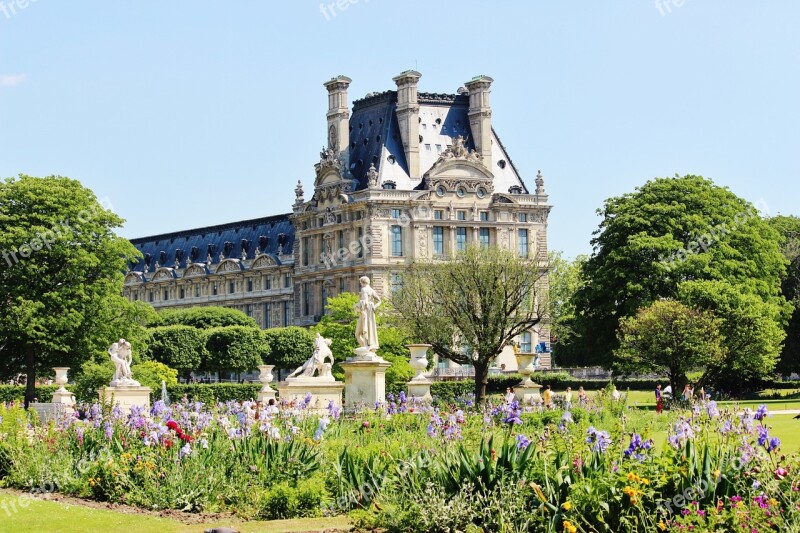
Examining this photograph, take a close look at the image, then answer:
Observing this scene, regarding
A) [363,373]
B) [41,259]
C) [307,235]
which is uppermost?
[307,235]

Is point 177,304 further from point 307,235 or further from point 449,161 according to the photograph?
point 449,161

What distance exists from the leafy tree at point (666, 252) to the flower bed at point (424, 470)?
38547 mm

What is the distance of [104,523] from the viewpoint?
A: 16297 millimetres

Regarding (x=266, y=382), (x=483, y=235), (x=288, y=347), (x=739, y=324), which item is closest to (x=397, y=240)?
(x=483, y=235)

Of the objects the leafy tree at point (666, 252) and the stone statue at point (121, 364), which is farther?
the leafy tree at point (666, 252)

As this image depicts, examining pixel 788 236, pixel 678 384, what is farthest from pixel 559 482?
pixel 788 236

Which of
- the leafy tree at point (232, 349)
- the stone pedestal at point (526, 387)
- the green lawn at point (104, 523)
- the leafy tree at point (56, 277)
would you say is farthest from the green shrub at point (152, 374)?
the green lawn at point (104, 523)

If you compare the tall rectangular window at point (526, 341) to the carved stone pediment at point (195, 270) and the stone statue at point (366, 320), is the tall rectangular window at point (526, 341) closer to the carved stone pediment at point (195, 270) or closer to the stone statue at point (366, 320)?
the carved stone pediment at point (195, 270)

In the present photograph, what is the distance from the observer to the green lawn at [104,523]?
15734mm

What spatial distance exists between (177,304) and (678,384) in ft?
245

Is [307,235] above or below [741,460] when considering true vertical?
above

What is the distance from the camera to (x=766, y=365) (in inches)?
2135

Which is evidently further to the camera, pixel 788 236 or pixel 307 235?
pixel 307 235

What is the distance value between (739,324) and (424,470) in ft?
135
